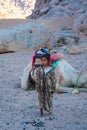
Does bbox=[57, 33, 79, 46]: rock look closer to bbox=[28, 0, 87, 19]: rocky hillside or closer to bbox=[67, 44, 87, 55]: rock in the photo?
bbox=[67, 44, 87, 55]: rock

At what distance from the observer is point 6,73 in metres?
9.43

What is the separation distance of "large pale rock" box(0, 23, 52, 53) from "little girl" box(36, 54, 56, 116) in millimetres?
8194

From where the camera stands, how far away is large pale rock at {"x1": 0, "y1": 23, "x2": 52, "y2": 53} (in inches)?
533

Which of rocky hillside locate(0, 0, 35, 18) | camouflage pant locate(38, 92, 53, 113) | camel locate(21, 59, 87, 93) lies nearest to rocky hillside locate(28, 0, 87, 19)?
camel locate(21, 59, 87, 93)

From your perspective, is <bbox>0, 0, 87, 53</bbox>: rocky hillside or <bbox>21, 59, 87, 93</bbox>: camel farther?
<bbox>0, 0, 87, 53</bbox>: rocky hillside

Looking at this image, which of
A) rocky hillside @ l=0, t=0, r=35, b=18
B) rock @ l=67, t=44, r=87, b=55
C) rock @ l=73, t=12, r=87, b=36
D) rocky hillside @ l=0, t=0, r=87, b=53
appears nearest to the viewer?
rock @ l=67, t=44, r=87, b=55

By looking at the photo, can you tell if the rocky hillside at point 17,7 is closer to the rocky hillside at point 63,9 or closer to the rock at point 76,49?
the rocky hillside at point 63,9

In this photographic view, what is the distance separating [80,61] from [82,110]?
18.2ft

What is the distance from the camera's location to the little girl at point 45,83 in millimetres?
5383

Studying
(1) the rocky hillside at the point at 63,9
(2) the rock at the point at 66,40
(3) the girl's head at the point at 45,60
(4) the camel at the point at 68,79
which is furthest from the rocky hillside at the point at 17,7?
(3) the girl's head at the point at 45,60

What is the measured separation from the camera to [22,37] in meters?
13.7

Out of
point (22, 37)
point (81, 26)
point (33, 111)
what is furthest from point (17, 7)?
point (33, 111)

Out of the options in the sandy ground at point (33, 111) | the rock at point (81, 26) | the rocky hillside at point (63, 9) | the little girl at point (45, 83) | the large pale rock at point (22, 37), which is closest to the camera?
the sandy ground at point (33, 111)

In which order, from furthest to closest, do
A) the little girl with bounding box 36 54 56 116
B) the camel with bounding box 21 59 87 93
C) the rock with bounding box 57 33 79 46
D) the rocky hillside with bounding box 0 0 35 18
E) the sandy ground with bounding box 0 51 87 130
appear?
1. the rocky hillside with bounding box 0 0 35 18
2. the rock with bounding box 57 33 79 46
3. the camel with bounding box 21 59 87 93
4. the little girl with bounding box 36 54 56 116
5. the sandy ground with bounding box 0 51 87 130
